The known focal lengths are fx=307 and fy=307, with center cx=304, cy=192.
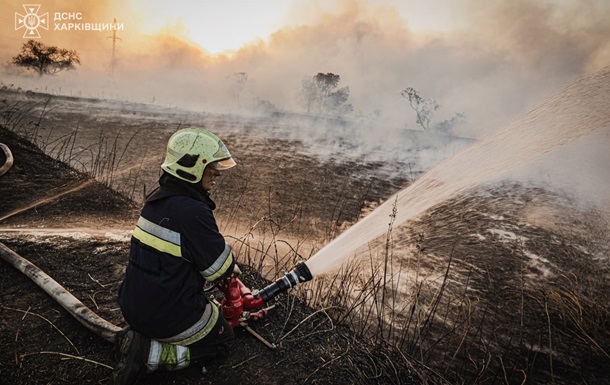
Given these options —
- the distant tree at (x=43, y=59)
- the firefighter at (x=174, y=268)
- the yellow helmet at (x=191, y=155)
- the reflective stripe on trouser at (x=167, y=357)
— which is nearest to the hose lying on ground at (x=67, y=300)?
the firefighter at (x=174, y=268)

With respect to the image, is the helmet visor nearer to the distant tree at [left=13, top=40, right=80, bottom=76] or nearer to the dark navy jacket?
the dark navy jacket

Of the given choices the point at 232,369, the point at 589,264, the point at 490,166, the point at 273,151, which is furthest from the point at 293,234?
the point at 273,151

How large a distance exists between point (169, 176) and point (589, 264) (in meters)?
6.45

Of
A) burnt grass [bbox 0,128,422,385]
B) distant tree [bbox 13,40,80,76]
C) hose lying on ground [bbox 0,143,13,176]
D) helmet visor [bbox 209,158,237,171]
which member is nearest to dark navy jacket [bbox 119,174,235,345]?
helmet visor [bbox 209,158,237,171]

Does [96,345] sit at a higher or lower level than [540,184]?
lower

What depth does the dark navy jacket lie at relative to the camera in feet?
6.89

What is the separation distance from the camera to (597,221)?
6105 mm

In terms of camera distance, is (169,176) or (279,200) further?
(279,200)

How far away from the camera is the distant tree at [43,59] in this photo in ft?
130

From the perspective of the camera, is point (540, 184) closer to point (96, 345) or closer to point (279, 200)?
point (279, 200)

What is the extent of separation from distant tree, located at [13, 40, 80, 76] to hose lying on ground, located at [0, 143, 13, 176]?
150 feet

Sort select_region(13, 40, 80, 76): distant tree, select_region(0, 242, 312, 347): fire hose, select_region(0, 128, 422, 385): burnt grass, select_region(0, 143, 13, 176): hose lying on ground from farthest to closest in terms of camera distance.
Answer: select_region(13, 40, 80, 76): distant tree
select_region(0, 143, 13, 176): hose lying on ground
select_region(0, 242, 312, 347): fire hose
select_region(0, 128, 422, 385): burnt grass

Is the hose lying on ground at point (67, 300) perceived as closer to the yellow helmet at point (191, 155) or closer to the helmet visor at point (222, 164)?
the yellow helmet at point (191, 155)

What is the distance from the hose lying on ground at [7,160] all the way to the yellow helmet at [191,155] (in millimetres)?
6376
